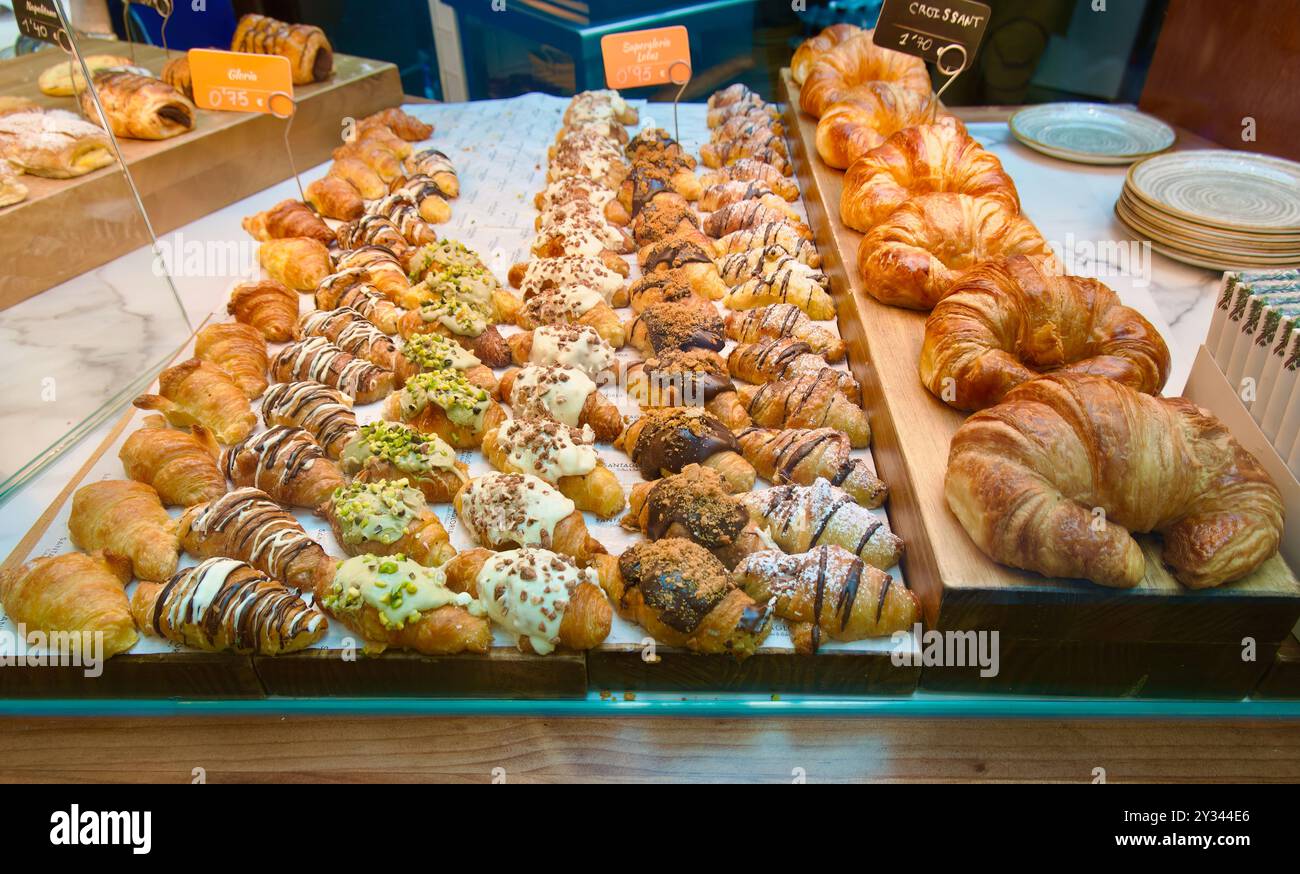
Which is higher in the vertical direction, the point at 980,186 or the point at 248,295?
the point at 980,186

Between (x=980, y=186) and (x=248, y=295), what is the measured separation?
122 inches

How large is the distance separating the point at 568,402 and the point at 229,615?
127 cm

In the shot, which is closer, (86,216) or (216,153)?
(86,216)

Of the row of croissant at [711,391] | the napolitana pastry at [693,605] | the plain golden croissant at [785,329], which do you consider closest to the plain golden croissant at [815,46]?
the row of croissant at [711,391]

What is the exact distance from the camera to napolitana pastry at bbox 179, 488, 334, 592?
2.52 meters

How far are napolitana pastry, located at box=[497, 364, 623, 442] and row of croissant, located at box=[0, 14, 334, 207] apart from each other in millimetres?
2332

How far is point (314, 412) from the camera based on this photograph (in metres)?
3.10

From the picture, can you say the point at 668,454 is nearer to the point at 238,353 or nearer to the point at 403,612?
the point at 403,612

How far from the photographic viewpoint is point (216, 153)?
15.6 ft

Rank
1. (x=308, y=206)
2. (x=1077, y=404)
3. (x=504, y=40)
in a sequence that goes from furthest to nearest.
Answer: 1. (x=504, y=40)
2. (x=308, y=206)
3. (x=1077, y=404)

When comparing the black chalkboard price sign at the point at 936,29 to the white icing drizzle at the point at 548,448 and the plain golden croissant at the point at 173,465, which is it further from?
the plain golden croissant at the point at 173,465

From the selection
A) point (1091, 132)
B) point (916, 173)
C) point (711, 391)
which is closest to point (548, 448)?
point (711, 391)
